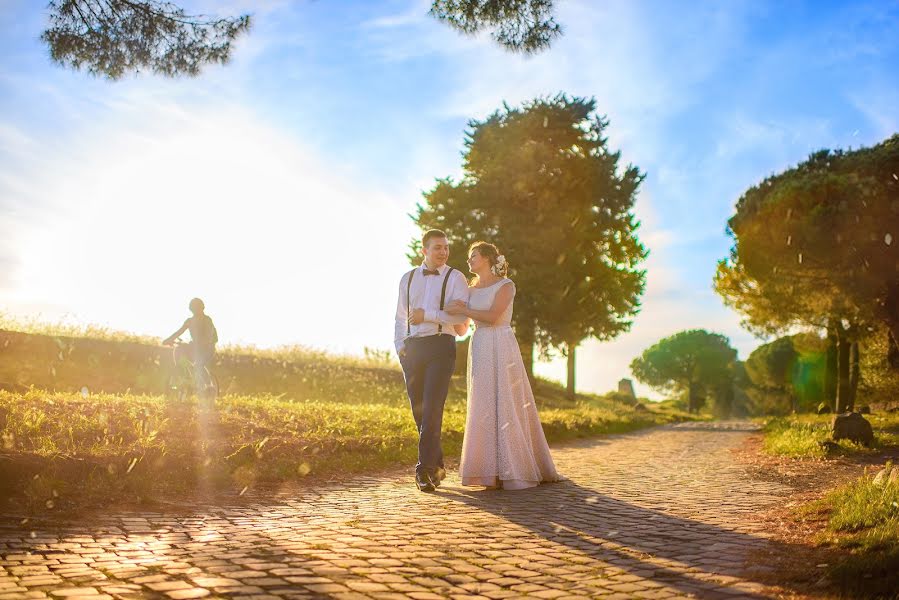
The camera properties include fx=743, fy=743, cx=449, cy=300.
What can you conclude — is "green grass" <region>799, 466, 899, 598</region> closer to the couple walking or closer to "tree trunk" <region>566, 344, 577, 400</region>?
the couple walking

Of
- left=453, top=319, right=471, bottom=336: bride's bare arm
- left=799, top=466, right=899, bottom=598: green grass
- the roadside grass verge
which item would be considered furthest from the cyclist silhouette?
left=799, top=466, right=899, bottom=598: green grass

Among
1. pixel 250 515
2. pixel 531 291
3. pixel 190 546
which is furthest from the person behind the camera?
pixel 531 291

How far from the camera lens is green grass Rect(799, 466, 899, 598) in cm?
390

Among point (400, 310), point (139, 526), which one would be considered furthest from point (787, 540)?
point (139, 526)

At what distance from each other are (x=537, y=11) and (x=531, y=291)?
16.6m

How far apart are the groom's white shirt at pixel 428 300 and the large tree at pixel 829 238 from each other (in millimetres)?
16913

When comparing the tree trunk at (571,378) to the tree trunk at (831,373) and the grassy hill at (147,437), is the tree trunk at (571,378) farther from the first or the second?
the grassy hill at (147,437)

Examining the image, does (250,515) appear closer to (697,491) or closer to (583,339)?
(697,491)

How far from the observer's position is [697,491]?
784 centimetres

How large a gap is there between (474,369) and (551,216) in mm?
20418

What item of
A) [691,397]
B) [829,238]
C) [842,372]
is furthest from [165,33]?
[691,397]

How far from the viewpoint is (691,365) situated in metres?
65.1

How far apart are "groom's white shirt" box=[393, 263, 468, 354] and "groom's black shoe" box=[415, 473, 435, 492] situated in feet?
4.18

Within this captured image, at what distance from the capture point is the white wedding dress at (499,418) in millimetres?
7613
